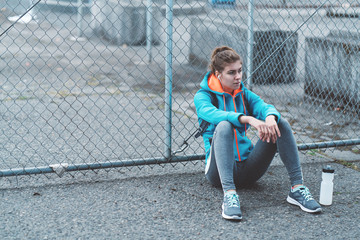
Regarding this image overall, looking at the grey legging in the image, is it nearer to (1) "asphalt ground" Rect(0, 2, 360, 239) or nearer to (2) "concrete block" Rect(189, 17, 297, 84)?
(1) "asphalt ground" Rect(0, 2, 360, 239)

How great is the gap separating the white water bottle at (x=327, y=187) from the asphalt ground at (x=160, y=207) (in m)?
0.06

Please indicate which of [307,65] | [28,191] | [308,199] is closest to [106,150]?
[28,191]

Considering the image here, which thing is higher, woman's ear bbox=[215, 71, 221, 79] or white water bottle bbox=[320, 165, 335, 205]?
woman's ear bbox=[215, 71, 221, 79]

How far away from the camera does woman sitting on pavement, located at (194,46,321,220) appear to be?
345 cm

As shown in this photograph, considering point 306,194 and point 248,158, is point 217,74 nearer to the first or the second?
point 248,158

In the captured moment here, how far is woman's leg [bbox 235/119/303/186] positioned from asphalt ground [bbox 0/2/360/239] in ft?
0.61

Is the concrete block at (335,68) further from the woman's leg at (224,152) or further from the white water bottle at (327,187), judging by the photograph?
the woman's leg at (224,152)

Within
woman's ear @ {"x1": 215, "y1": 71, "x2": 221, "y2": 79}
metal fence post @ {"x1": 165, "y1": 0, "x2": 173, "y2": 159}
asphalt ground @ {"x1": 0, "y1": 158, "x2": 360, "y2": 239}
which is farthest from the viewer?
metal fence post @ {"x1": 165, "y1": 0, "x2": 173, "y2": 159}

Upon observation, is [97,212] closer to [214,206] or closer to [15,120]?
[214,206]

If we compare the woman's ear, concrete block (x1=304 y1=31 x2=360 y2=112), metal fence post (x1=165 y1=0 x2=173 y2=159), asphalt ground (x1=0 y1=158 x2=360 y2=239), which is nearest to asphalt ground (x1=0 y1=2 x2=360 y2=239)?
asphalt ground (x1=0 y1=158 x2=360 y2=239)

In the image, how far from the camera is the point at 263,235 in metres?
3.18

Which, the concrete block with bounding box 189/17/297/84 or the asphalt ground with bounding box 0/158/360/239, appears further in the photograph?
the concrete block with bounding box 189/17/297/84

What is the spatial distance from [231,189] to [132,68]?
6186 millimetres

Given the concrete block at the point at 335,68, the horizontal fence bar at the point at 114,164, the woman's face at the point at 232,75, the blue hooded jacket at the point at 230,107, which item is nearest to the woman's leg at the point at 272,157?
the blue hooded jacket at the point at 230,107
